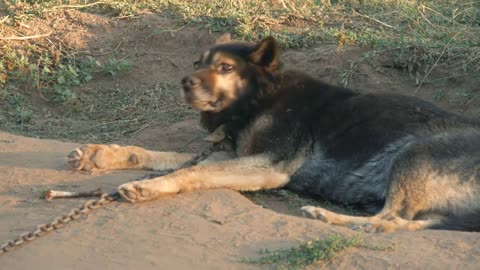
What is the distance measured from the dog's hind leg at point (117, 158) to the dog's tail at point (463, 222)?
2502 mm

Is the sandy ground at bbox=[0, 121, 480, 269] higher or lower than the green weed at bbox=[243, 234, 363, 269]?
lower

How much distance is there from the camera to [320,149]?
6.75m

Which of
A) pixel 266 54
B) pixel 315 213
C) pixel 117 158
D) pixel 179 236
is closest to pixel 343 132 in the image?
pixel 266 54

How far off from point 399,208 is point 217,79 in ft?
6.43

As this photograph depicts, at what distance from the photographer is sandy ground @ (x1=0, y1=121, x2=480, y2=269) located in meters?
4.61

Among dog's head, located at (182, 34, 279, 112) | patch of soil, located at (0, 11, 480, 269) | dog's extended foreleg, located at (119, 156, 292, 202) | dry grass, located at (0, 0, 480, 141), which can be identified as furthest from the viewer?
dry grass, located at (0, 0, 480, 141)

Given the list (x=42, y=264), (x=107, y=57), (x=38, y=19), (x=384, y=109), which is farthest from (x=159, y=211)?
(x=38, y=19)

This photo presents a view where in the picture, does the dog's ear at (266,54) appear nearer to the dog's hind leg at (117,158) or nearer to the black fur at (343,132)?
the black fur at (343,132)

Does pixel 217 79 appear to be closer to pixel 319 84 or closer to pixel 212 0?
pixel 319 84

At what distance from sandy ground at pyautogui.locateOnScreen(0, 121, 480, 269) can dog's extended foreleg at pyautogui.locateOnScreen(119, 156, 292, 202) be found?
0.09 m

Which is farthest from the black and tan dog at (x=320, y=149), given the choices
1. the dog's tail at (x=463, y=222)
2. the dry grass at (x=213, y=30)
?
the dry grass at (x=213, y=30)

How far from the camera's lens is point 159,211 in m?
5.54

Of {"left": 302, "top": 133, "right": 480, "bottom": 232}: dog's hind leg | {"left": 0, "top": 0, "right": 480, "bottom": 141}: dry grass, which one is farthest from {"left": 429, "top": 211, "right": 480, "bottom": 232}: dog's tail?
{"left": 0, "top": 0, "right": 480, "bottom": 141}: dry grass

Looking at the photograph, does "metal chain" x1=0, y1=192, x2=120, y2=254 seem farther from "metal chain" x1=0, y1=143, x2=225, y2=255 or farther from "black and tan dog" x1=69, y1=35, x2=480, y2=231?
"black and tan dog" x1=69, y1=35, x2=480, y2=231
